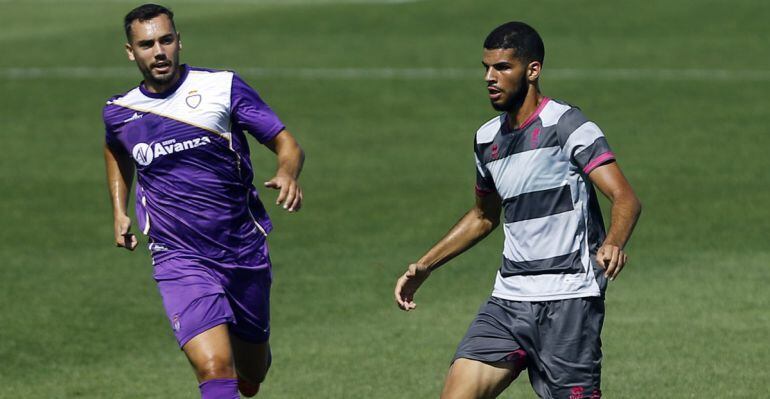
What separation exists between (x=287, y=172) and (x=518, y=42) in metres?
1.41

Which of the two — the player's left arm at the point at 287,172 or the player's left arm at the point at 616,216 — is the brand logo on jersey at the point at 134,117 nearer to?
the player's left arm at the point at 287,172

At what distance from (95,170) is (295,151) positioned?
11.7 meters

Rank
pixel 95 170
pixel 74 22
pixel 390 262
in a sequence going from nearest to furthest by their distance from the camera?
1. pixel 390 262
2. pixel 95 170
3. pixel 74 22

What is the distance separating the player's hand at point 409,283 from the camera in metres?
7.87

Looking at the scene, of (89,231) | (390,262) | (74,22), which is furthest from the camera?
(74,22)

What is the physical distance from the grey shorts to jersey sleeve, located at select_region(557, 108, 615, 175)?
2.41ft

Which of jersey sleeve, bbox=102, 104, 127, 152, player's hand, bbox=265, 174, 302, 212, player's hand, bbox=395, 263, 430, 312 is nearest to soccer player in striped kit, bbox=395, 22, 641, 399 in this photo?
player's hand, bbox=395, 263, 430, 312

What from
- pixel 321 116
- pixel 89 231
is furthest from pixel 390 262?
pixel 321 116

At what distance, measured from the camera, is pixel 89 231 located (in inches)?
642

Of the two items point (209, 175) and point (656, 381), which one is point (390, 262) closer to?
point (656, 381)

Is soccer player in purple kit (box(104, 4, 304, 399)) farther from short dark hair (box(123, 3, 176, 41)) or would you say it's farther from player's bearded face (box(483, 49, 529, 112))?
player's bearded face (box(483, 49, 529, 112))

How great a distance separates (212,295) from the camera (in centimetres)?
819

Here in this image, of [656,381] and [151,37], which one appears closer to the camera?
[151,37]

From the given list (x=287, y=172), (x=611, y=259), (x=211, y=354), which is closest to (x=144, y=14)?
(x=287, y=172)
